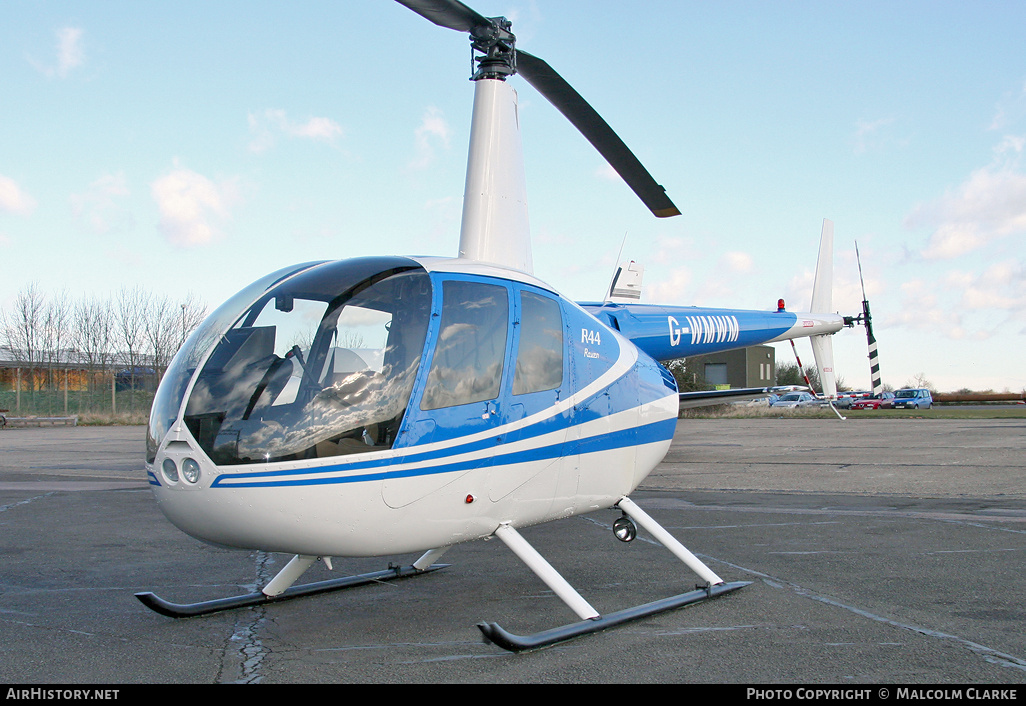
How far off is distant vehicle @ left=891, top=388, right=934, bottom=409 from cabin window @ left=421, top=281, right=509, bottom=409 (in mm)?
53804

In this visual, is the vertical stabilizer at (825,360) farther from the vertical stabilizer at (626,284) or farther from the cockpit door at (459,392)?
the cockpit door at (459,392)

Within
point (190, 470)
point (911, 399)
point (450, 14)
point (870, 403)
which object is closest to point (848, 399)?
point (870, 403)

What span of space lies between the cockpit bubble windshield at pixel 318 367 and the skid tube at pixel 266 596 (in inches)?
69.8

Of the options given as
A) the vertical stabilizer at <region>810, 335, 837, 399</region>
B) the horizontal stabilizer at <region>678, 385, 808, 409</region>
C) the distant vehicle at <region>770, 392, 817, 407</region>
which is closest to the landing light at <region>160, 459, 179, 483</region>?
the horizontal stabilizer at <region>678, 385, 808, 409</region>

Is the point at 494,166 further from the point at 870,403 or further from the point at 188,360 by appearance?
the point at 870,403

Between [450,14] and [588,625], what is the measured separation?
485cm

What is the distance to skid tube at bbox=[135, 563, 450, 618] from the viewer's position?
4853 mm

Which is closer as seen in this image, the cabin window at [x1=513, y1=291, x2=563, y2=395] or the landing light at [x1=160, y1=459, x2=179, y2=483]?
the landing light at [x1=160, y1=459, x2=179, y2=483]

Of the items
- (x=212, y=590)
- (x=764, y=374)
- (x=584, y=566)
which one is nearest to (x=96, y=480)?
(x=212, y=590)

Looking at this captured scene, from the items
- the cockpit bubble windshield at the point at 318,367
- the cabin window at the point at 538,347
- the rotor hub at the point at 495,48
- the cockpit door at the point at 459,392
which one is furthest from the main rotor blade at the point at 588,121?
the cockpit bubble windshield at the point at 318,367

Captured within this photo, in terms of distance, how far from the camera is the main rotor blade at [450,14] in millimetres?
6273

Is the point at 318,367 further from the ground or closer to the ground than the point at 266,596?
further from the ground

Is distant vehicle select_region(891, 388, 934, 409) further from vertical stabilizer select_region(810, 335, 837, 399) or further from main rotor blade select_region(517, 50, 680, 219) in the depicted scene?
main rotor blade select_region(517, 50, 680, 219)

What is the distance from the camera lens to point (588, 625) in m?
4.35
